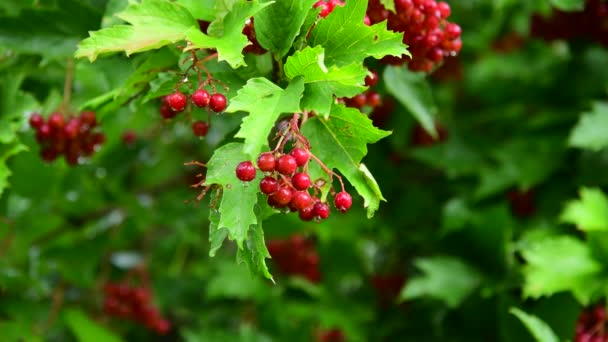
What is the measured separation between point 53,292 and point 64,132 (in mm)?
1030

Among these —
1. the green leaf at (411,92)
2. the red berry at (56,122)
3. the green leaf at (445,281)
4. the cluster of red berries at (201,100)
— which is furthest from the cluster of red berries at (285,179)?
the green leaf at (445,281)

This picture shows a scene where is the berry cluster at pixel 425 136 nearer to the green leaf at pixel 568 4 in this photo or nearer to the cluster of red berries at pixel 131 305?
the green leaf at pixel 568 4

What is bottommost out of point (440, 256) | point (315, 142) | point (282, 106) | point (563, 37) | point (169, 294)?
point (169, 294)

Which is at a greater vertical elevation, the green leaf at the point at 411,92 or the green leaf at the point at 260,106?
the green leaf at the point at 260,106

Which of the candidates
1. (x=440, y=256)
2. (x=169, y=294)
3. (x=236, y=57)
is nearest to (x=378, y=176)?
(x=440, y=256)

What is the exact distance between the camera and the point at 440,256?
1.98m

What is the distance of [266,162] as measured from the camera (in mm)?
974

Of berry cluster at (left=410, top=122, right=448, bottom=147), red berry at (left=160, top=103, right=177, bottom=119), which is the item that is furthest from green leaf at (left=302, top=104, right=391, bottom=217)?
berry cluster at (left=410, top=122, right=448, bottom=147)

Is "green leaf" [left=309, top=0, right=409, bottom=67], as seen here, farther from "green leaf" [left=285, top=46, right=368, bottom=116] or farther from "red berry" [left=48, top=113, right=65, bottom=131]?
"red berry" [left=48, top=113, right=65, bottom=131]

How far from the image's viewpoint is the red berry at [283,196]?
99 cm

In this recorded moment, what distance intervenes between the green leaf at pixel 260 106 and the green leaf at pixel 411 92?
471 millimetres

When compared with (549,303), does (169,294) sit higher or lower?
lower

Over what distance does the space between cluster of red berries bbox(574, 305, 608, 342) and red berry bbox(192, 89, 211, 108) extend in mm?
1039

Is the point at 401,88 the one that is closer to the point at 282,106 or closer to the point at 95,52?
the point at 282,106
